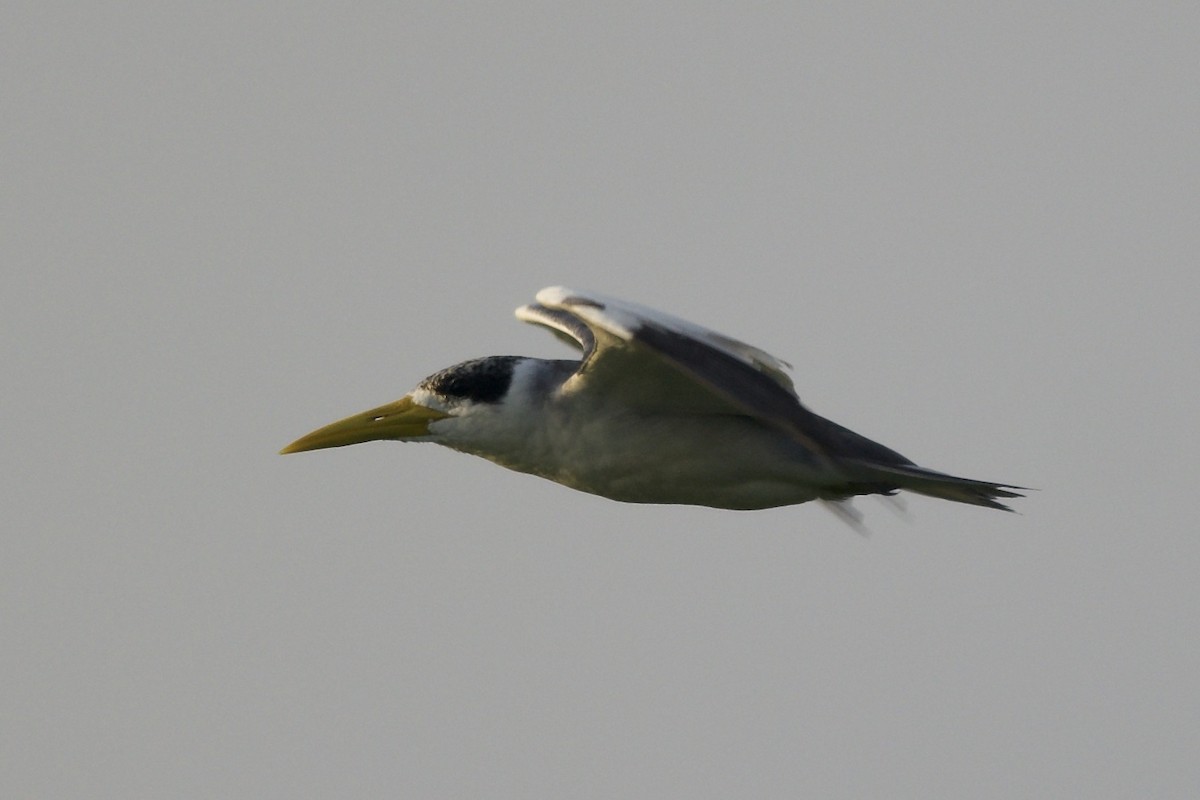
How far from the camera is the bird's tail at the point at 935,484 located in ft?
33.1

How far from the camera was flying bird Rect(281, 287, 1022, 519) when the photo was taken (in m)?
9.88

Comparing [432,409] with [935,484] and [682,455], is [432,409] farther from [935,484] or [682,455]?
[935,484]

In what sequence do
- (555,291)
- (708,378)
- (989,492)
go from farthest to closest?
(989,492) < (555,291) < (708,378)

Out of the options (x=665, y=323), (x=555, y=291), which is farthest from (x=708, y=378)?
(x=555, y=291)

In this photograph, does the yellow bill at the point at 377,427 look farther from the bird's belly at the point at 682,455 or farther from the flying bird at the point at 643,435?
the bird's belly at the point at 682,455

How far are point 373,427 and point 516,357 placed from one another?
0.91 metres

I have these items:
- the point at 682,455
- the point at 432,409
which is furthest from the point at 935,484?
the point at 432,409

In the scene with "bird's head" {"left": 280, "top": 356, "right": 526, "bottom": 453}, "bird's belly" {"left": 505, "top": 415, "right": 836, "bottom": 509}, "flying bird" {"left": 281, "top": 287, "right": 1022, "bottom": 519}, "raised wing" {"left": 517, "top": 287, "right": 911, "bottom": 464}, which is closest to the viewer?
"raised wing" {"left": 517, "top": 287, "right": 911, "bottom": 464}

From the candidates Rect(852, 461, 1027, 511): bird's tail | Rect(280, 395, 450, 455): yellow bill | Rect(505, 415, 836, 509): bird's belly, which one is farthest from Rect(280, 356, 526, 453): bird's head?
Rect(852, 461, 1027, 511): bird's tail

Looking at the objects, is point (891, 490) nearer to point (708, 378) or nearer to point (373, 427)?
point (708, 378)

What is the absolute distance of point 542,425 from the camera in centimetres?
1017

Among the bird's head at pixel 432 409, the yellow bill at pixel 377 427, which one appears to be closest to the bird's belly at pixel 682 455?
the bird's head at pixel 432 409

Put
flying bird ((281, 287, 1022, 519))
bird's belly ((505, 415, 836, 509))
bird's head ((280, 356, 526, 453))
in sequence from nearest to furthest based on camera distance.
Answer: flying bird ((281, 287, 1022, 519)) < bird's belly ((505, 415, 836, 509)) < bird's head ((280, 356, 526, 453))

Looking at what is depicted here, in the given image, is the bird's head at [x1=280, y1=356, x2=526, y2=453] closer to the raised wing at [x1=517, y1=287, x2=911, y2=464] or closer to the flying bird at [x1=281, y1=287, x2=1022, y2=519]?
the flying bird at [x1=281, y1=287, x2=1022, y2=519]
